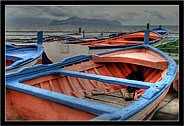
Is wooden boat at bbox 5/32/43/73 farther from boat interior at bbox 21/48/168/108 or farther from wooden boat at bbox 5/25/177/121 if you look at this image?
boat interior at bbox 21/48/168/108

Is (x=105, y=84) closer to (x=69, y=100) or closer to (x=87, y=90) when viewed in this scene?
A: (x=87, y=90)

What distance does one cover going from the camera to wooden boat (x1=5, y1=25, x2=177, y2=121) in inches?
114

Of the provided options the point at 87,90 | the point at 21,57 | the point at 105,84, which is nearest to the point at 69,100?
the point at 87,90

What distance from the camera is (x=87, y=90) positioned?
5.45 meters

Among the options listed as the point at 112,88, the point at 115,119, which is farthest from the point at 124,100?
the point at 115,119

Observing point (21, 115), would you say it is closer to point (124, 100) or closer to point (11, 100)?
point (11, 100)

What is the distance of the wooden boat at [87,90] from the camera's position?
2.90m

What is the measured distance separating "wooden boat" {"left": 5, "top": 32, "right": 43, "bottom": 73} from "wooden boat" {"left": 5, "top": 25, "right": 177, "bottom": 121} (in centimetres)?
135

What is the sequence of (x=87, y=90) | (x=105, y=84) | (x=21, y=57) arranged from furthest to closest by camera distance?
(x=21, y=57), (x=105, y=84), (x=87, y=90)

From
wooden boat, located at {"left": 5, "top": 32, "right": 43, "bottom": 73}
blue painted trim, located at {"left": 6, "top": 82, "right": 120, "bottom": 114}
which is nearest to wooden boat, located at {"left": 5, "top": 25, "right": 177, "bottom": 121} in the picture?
blue painted trim, located at {"left": 6, "top": 82, "right": 120, "bottom": 114}

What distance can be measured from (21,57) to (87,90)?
3.32 meters

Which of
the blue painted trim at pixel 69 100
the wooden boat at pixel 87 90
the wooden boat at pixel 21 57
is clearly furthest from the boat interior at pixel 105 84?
the wooden boat at pixel 21 57

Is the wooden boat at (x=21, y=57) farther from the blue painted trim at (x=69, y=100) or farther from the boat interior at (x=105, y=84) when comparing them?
the blue painted trim at (x=69, y=100)

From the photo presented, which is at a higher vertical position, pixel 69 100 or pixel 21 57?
pixel 21 57
